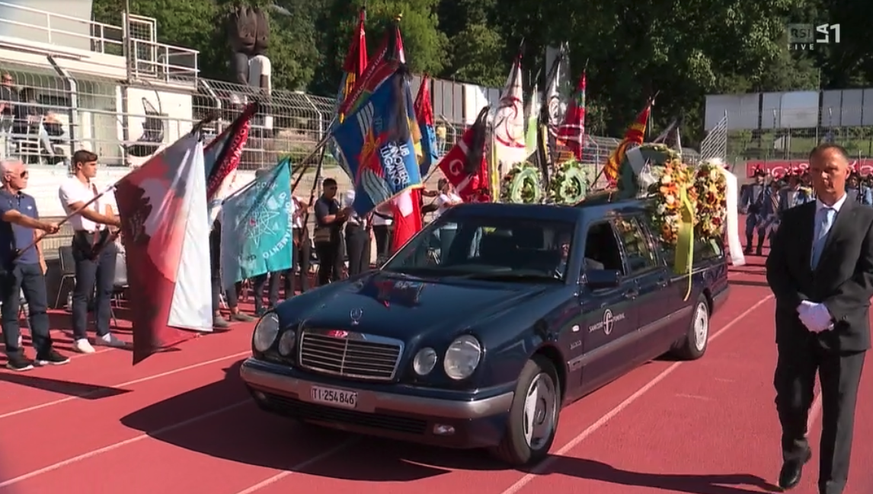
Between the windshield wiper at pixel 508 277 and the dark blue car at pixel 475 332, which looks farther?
the windshield wiper at pixel 508 277

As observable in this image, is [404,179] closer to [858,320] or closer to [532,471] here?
[532,471]

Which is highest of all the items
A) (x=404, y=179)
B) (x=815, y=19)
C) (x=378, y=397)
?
(x=815, y=19)

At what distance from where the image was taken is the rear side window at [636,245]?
23.9ft

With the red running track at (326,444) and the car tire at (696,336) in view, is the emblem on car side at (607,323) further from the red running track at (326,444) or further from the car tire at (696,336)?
the car tire at (696,336)

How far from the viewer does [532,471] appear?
5602 mm

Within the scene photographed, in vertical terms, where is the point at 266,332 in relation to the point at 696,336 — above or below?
above

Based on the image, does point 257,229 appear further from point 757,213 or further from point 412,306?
point 757,213

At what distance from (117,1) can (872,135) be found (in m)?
39.9

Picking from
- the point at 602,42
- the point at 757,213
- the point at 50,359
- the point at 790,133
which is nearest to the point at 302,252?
the point at 50,359

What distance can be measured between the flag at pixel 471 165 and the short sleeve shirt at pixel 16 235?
6.38 metres

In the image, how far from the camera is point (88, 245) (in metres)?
8.85

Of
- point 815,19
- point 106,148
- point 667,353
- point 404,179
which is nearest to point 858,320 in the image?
point 667,353

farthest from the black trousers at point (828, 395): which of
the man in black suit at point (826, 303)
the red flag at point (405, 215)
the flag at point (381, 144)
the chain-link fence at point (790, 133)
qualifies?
the chain-link fence at point (790, 133)

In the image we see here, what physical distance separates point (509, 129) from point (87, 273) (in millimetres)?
6641
